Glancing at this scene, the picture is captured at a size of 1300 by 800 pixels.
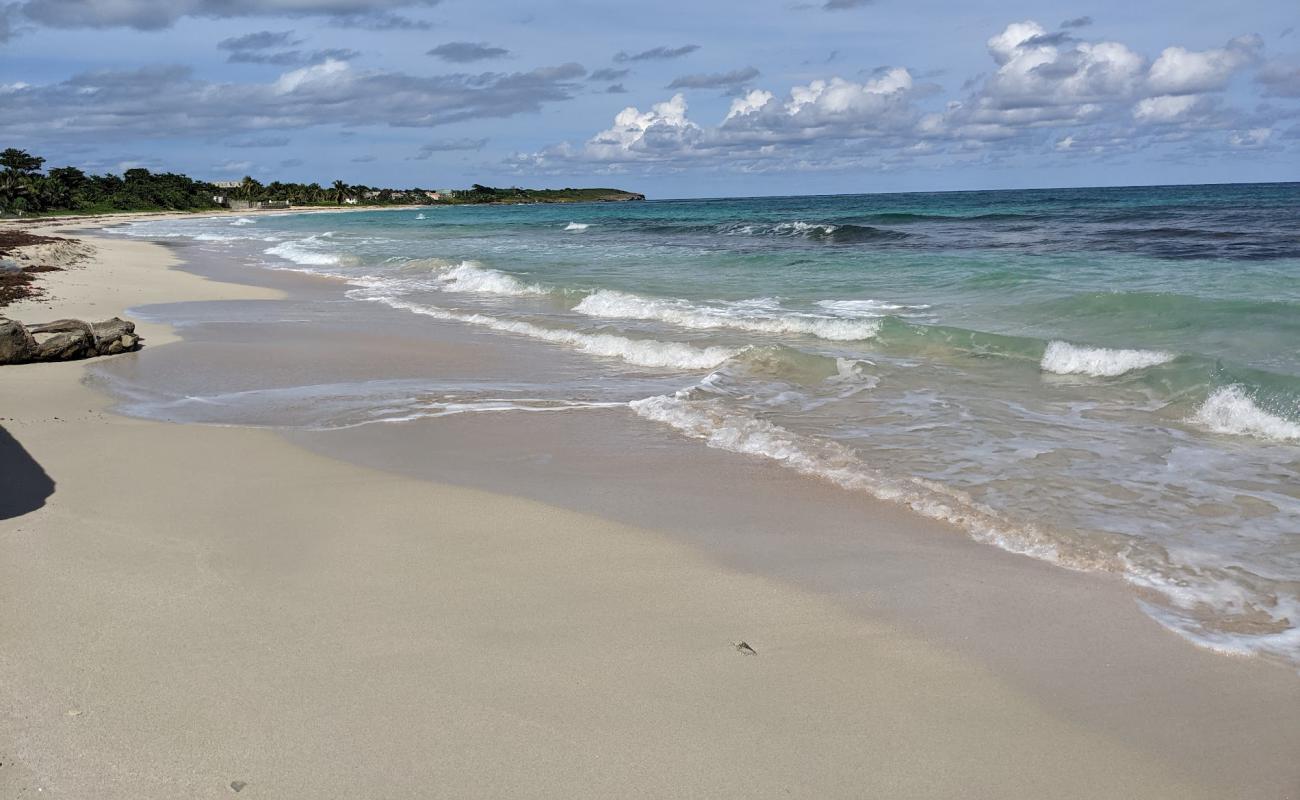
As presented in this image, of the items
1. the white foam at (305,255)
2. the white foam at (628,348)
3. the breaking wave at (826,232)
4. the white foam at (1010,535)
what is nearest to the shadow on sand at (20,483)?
the white foam at (1010,535)

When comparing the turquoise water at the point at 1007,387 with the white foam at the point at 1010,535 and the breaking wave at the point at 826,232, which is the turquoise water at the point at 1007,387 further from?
the breaking wave at the point at 826,232

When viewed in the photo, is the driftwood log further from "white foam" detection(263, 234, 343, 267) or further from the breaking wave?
the breaking wave

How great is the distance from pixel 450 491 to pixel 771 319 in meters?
8.88

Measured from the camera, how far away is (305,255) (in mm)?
32281

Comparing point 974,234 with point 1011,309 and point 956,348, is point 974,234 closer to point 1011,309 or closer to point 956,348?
point 1011,309

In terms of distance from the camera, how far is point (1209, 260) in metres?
21.5

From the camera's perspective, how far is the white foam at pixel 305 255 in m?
29.4

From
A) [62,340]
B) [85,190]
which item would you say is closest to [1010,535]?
[62,340]

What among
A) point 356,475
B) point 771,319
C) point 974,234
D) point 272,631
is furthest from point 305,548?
point 974,234

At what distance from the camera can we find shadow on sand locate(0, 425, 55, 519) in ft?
18.2

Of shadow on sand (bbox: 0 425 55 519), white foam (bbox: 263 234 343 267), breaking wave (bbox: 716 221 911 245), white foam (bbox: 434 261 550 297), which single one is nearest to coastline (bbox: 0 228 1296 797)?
shadow on sand (bbox: 0 425 55 519)

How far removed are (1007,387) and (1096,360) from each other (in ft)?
4.63

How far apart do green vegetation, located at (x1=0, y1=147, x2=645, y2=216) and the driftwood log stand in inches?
2979

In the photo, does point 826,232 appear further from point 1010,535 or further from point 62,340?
Answer: point 1010,535
